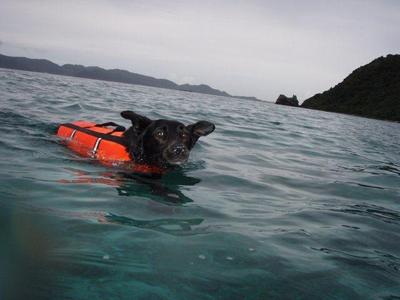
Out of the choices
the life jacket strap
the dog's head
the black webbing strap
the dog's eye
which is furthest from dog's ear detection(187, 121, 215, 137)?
the life jacket strap

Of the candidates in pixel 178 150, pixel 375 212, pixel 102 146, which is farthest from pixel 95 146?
pixel 375 212

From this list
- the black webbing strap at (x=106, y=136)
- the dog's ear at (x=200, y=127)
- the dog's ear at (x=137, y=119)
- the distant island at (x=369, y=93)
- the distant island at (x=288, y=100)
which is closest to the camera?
the dog's ear at (x=137, y=119)

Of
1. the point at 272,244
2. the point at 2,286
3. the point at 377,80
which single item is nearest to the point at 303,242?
the point at 272,244

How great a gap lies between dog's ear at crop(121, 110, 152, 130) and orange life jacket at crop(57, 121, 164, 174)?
22.0 inches

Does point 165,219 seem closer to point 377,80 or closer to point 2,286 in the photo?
point 2,286

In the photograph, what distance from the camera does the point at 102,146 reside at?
860cm

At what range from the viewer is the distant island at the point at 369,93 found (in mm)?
106900

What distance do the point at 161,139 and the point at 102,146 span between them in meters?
1.66

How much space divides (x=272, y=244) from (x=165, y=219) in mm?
1351

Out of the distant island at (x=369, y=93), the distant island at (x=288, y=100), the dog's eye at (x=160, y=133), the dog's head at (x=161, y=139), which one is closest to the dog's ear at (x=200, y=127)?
the dog's head at (x=161, y=139)

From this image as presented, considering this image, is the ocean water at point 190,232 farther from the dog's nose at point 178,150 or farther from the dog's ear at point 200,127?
the dog's ear at point 200,127

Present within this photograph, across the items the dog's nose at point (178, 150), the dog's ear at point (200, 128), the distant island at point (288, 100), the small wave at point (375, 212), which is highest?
the distant island at point (288, 100)

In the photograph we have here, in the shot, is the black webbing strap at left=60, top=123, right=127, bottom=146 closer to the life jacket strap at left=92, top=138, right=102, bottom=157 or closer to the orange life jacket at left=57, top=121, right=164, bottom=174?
the orange life jacket at left=57, top=121, right=164, bottom=174

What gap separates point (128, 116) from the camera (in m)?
7.92
